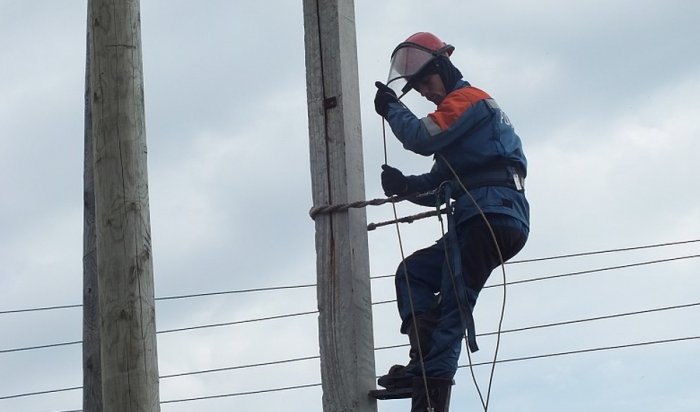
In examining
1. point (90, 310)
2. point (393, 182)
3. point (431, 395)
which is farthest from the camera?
point (90, 310)

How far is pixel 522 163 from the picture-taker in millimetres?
5848

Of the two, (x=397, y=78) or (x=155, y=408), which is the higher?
(x=397, y=78)

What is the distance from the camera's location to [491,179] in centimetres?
572

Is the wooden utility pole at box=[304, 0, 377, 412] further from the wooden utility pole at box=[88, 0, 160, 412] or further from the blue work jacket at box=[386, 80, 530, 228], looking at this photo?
the wooden utility pole at box=[88, 0, 160, 412]

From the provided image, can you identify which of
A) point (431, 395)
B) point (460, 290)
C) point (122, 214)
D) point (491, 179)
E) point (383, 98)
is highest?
point (383, 98)

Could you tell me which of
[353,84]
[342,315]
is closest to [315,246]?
[342,315]

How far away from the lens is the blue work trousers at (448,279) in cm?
552

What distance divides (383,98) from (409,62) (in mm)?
225

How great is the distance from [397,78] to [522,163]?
676mm

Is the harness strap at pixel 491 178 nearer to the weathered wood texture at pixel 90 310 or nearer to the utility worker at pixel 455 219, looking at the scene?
the utility worker at pixel 455 219

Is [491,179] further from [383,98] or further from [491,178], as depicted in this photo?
[383,98]

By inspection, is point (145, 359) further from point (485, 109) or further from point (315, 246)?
point (485, 109)

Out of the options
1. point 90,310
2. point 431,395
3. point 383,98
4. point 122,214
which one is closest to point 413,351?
point 431,395

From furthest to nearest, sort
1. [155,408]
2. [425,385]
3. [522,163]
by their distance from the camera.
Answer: [522,163]
[425,385]
[155,408]
